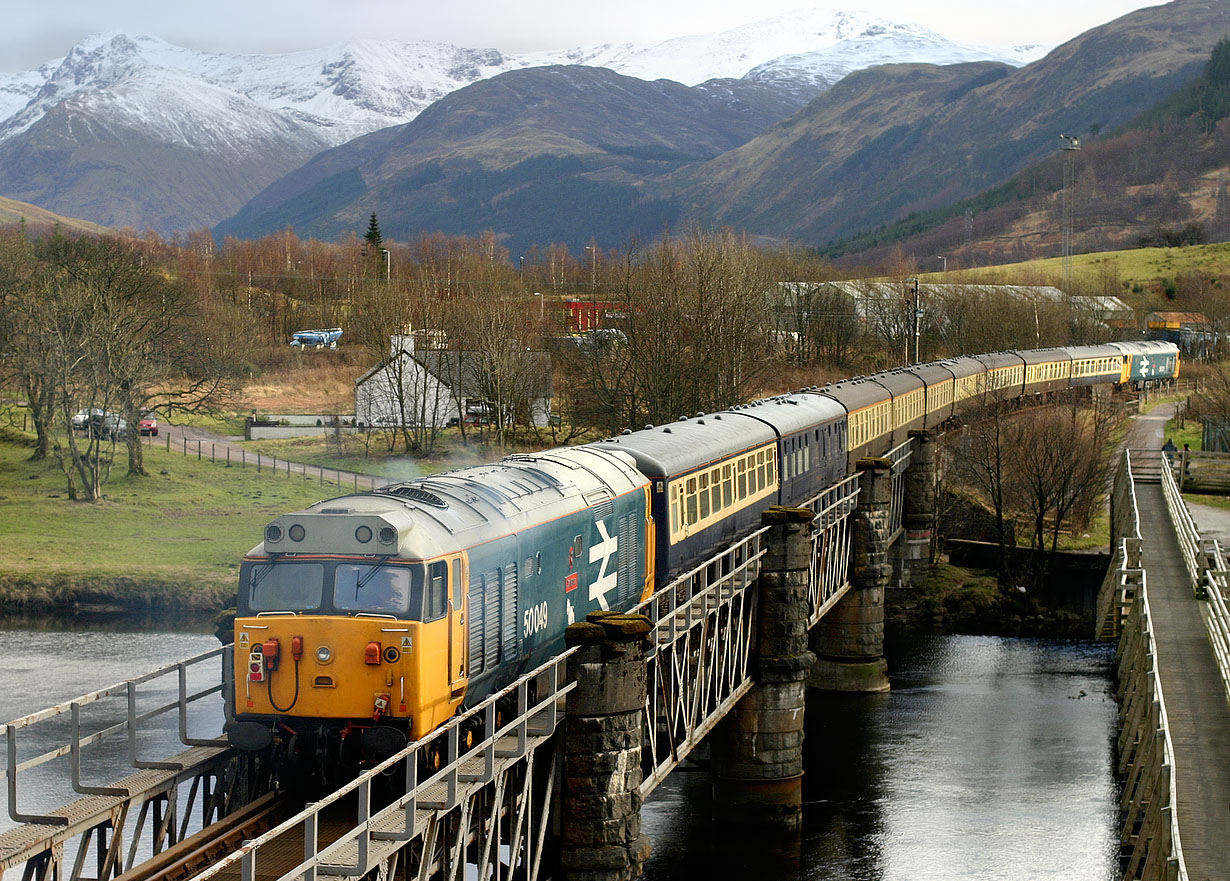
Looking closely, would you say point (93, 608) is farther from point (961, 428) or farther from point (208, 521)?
point (961, 428)

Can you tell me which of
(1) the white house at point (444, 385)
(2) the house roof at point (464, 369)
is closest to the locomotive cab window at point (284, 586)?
(1) the white house at point (444, 385)

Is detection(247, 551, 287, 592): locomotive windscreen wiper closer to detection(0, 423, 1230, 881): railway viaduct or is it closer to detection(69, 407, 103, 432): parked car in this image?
detection(0, 423, 1230, 881): railway viaduct

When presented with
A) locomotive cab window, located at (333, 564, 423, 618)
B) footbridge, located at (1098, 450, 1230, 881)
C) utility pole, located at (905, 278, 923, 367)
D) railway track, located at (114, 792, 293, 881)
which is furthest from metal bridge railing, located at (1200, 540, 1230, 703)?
utility pole, located at (905, 278, 923, 367)

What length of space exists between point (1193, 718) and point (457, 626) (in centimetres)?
1746

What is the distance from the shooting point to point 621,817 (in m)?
21.8

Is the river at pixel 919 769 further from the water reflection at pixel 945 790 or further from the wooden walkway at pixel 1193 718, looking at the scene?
the wooden walkway at pixel 1193 718

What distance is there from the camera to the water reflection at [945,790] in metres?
35.1

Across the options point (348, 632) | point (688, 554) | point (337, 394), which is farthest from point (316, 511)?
point (337, 394)

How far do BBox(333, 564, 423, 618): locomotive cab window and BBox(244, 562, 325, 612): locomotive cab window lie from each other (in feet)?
1.21

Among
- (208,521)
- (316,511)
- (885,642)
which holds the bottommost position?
(885,642)

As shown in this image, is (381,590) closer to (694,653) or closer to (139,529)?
(694,653)

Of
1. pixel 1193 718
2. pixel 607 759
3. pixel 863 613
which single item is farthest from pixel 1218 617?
pixel 607 759

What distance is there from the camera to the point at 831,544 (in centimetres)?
4631

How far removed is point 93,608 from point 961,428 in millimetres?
52319
